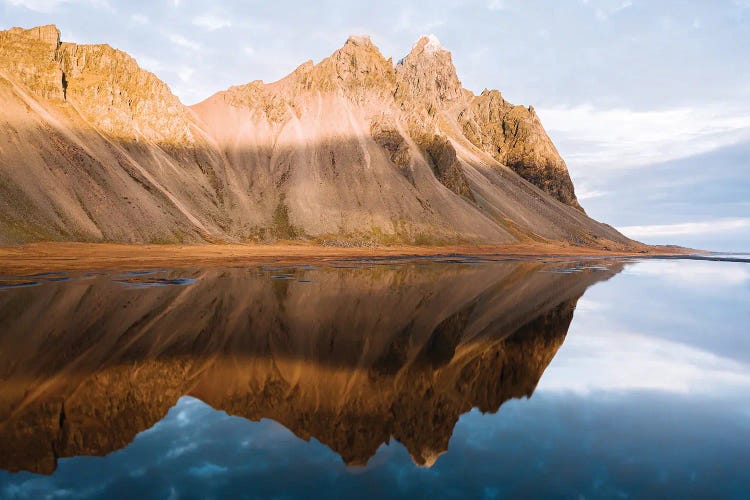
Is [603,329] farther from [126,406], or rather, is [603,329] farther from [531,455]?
[126,406]

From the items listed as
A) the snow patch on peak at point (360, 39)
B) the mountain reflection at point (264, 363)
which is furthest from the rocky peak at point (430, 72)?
the mountain reflection at point (264, 363)

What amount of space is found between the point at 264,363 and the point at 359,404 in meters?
4.27

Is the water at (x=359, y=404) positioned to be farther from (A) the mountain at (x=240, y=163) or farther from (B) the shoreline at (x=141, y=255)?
(A) the mountain at (x=240, y=163)

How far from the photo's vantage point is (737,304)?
3331 centimetres

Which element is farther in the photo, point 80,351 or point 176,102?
point 176,102

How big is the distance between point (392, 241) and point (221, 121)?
164 ft

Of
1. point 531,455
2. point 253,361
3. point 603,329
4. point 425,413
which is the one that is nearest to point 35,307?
point 253,361

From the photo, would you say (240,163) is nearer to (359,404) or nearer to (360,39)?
(360,39)

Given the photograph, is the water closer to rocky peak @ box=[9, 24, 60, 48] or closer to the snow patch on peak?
rocky peak @ box=[9, 24, 60, 48]

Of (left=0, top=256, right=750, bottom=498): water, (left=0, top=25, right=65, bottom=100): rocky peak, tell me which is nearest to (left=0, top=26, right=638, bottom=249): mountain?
(left=0, top=25, right=65, bottom=100): rocky peak

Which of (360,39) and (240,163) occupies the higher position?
(360,39)

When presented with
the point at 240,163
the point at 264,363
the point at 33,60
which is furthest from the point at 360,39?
Result: the point at 264,363

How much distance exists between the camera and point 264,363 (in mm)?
13367

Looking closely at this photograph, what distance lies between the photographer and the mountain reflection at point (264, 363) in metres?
8.91
